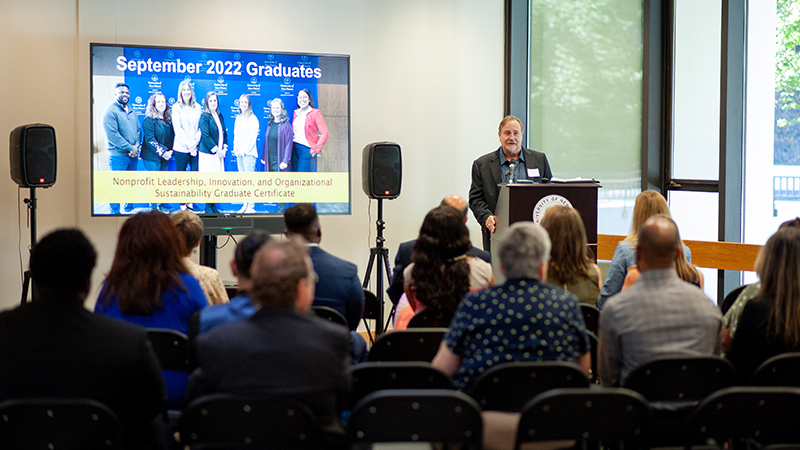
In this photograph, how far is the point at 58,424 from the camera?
2025 mm

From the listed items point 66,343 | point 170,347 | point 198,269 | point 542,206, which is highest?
point 542,206

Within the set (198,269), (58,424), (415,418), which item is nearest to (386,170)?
(198,269)

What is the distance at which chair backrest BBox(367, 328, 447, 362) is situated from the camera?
282cm

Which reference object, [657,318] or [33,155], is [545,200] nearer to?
[657,318]

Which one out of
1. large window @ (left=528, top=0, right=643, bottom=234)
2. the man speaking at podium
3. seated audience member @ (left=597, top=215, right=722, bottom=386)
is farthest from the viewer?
large window @ (left=528, top=0, right=643, bottom=234)

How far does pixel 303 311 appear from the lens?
7.22 feet

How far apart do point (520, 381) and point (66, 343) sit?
137 cm

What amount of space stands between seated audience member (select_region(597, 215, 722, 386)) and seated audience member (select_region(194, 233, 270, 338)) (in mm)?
1277

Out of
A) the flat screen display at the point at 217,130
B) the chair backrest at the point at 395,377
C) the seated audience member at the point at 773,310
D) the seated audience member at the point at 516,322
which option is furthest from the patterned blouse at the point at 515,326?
the flat screen display at the point at 217,130

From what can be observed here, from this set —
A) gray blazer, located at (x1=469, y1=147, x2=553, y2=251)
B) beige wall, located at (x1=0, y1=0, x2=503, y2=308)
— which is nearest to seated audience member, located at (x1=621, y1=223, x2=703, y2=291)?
gray blazer, located at (x1=469, y1=147, x2=553, y2=251)

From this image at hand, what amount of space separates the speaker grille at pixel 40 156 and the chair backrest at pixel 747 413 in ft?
16.8

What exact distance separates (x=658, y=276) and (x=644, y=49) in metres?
4.47

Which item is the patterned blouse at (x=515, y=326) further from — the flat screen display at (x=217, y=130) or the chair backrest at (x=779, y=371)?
the flat screen display at (x=217, y=130)

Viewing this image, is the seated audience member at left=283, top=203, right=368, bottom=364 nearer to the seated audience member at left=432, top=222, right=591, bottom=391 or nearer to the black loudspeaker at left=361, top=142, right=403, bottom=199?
the seated audience member at left=432, top=222, right=591, bottom=391
